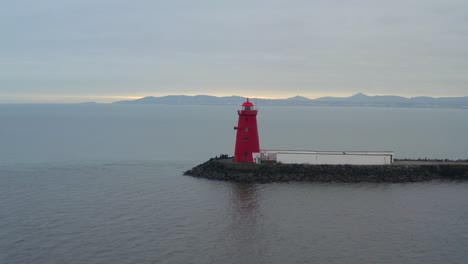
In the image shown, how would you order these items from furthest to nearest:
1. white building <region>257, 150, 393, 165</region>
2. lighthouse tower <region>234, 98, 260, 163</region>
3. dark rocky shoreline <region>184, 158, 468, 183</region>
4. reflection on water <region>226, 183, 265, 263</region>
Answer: lighthouse tower <region>234, 98, 260, 163</region> → white building <region>257, 150, 393, 165</region> → dark rocky shoreline <region>184, 158, 468, 183</region> → reflection on water <region>226, 183, 265, 263</region>

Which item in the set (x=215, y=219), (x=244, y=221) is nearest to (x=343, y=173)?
(x=244, y=221)

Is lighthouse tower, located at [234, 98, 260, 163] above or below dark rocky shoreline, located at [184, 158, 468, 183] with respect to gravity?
above

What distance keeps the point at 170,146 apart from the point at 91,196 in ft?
93.7

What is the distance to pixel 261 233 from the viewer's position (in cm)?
2148

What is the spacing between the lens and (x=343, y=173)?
102ft

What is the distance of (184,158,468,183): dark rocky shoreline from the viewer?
1210 inches

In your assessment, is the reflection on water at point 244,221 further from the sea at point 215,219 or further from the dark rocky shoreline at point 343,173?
the dark rocky shoreline at point 343,173

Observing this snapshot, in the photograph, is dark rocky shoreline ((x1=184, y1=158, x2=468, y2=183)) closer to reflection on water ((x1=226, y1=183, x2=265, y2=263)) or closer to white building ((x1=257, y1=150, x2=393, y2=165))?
white building ((x1=257, y1=150, x2=393, y2=165))

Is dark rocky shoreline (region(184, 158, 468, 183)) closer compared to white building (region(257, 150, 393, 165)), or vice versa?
dark rocky shoreline (region(184, 158, 468, 183))

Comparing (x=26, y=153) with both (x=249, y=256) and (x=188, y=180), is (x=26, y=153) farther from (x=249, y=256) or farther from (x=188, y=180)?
(x=249, y=256)

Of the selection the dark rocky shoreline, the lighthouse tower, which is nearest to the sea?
the dark rocky shoreline

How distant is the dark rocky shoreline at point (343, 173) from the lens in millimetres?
30734

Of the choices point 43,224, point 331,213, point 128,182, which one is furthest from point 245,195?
point 43,224

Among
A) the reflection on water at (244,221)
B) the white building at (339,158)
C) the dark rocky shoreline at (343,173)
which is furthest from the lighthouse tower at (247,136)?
the reflection on water at (244,221)
